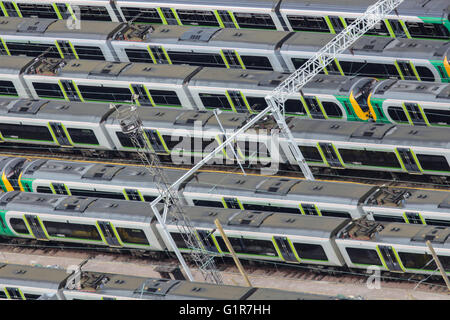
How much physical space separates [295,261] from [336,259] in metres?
3.17

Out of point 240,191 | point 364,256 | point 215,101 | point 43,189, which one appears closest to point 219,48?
point 215,101

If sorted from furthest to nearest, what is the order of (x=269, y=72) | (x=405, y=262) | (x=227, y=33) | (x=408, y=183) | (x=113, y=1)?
(x=113, y=1) → (x=227, y=33) → (x=269, y=72) → (x=408, y=183) → (x=405, y=262)

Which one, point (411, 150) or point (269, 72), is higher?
point (269, 72)

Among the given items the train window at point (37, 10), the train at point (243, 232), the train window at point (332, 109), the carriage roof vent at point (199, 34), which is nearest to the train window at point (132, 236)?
the train at point (243, 232)

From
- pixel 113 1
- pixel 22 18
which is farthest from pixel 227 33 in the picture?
pixel 22 18

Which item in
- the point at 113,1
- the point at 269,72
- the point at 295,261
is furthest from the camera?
the point at 113,1

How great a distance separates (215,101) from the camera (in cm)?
9600

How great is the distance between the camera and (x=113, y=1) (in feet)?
368

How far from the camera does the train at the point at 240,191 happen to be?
3009 inches

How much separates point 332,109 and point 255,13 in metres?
17.5

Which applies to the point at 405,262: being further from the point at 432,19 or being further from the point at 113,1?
the point at 113,1

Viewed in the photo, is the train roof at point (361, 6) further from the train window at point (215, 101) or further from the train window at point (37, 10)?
the train window at point (37, 10)

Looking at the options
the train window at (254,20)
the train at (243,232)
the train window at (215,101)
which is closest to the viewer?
the train at (243,232)

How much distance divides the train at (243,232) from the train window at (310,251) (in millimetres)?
64
